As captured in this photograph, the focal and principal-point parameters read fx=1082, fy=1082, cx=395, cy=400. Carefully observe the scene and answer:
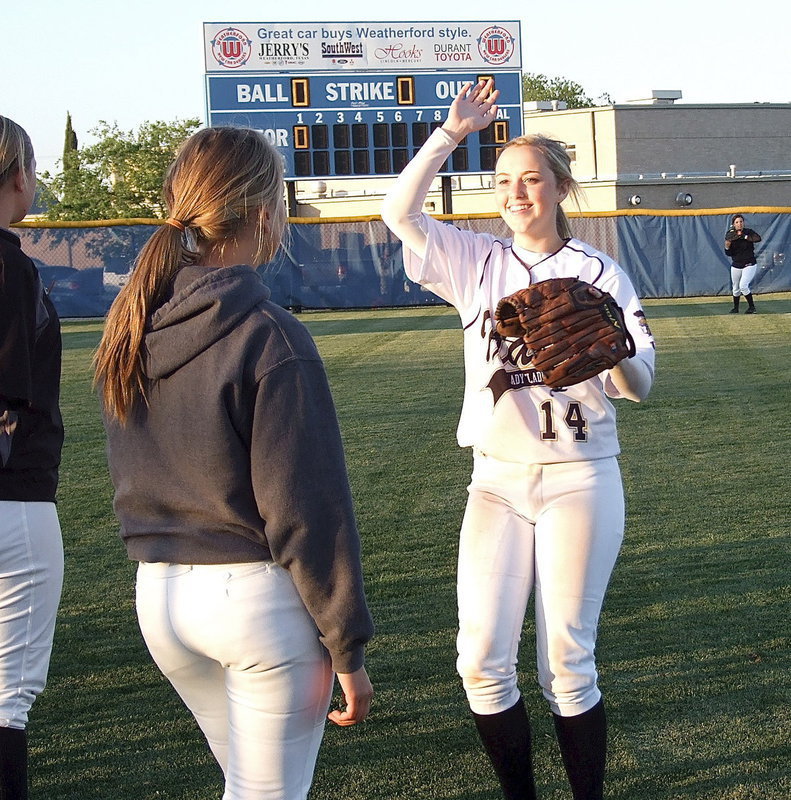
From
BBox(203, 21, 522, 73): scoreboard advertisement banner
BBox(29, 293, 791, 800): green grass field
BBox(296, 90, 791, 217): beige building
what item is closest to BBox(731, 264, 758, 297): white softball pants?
BBox(203, 21, 522, 73): scoreboard advertisement banner

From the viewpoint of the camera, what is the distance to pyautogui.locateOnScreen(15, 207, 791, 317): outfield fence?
963 inches

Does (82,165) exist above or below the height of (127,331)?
above

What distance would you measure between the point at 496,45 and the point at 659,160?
76.6 feet

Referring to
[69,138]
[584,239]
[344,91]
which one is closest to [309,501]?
[584,239]

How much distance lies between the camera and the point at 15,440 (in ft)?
8.34

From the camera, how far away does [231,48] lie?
2417 cm

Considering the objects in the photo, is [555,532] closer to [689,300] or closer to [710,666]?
[710,666]

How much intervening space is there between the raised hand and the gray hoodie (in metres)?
1.27

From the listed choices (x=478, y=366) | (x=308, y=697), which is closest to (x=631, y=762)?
(x=478, y=366)

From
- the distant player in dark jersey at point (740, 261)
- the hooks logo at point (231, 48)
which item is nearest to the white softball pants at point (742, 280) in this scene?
the distant player in dark jersey at point (740, 261)

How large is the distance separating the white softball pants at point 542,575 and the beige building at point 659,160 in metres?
42.6

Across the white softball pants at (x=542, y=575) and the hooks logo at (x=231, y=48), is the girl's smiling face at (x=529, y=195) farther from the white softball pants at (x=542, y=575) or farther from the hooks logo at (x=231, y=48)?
the hooks logo at (x=231, y=48)

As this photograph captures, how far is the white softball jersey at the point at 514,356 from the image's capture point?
2.91 metres

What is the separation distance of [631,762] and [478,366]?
1.32 m
